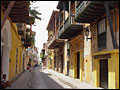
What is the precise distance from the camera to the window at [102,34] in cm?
1112

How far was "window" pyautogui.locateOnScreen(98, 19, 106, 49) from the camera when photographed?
11.1m

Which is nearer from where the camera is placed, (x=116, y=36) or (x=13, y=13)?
(x=116, y=36)

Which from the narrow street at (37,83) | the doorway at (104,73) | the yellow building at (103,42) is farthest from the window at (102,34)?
the narrow street at (37,83)

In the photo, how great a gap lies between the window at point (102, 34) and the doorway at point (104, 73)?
914 mm

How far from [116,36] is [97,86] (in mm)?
3672

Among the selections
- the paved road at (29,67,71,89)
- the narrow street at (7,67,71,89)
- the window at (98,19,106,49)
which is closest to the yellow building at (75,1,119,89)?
the window at (98,19,106,49)

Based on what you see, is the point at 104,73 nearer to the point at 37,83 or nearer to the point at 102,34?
the point at 102,34

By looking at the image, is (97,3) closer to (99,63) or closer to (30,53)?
(99,63)

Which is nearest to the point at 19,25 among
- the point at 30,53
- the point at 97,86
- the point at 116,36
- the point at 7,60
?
the point at 7,60

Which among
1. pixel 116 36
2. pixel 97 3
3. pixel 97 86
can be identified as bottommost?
pixel 97 86

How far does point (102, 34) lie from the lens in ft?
37.6

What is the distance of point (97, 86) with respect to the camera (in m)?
11.9

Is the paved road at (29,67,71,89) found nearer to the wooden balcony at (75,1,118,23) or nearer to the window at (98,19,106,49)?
the window at (98,19,106,49)

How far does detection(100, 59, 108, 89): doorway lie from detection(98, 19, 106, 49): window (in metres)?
0.91
